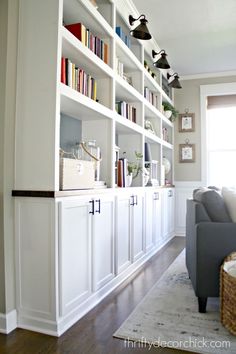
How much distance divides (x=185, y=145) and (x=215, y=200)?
3387 millimetres

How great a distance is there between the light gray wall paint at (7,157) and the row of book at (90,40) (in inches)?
18.9

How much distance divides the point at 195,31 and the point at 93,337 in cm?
366

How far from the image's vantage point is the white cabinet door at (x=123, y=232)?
295 cm

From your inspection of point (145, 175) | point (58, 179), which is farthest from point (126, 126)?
point (58, 179)

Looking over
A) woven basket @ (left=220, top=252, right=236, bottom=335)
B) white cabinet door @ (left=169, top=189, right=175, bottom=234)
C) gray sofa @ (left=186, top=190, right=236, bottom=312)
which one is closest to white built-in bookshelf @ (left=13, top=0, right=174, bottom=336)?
gray sofa @ (left=186, top=190, right=236, bottom=312)

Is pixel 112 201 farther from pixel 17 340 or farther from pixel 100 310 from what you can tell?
pixel 17 340

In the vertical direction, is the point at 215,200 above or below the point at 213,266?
above

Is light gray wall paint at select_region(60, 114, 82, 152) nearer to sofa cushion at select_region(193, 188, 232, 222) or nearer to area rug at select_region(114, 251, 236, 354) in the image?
sofa cushion at select_region(193, 188, 232, 222)

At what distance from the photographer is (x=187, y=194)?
18.6 ft

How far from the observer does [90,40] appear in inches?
102

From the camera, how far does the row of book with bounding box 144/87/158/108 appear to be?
13.7 feet

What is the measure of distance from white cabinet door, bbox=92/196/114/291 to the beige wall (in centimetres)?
316

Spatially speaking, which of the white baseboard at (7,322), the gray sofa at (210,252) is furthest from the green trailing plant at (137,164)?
the white baseboard at (7,322)

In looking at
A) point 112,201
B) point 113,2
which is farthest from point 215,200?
point 113,2
